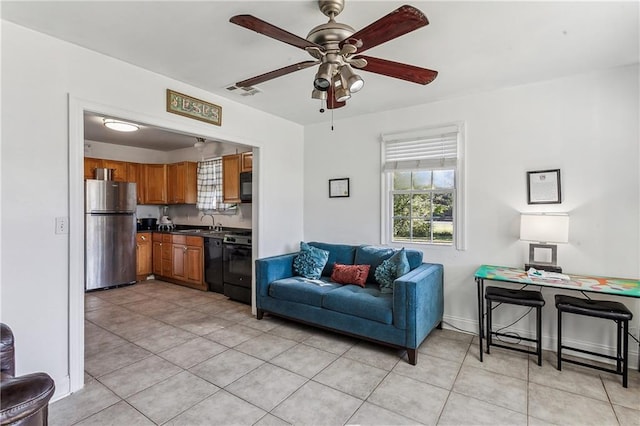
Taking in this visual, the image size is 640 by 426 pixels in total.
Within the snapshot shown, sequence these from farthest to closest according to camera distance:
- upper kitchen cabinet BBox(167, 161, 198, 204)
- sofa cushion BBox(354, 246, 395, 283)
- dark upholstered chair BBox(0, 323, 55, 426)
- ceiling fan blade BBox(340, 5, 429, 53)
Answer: upper kitchen cabinet BBox(167, 161, 198, 204), sofa cushion BBox(354, 246, 395, 283), ceiling fan blade BBox(340, 5, 429, 53), dark upholstered chair BBox(0, 323, 55, 426)

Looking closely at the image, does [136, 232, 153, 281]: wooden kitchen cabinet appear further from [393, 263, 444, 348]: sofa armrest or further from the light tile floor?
[393, 263, 444, 348]: sofa armrest

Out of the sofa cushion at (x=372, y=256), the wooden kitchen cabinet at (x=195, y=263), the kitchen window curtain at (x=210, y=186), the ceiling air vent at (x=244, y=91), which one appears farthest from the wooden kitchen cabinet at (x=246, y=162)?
the sofa cushion at (x=372, y=256)

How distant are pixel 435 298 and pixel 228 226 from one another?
3.87 m

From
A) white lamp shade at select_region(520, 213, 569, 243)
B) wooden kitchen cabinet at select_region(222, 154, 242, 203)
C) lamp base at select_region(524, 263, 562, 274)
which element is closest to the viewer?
white lamp shade at select_region(520, 213, 569, 243)

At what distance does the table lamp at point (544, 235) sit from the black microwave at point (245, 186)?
11.8 feet

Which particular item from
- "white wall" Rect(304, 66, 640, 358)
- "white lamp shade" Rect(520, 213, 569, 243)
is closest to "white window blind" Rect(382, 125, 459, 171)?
"white wall" Rect(304, 66, 640, 358)

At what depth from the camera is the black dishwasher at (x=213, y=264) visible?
4.86 metres

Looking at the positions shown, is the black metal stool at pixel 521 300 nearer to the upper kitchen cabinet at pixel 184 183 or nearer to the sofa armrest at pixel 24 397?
the sofa armrest at pixel 24 397

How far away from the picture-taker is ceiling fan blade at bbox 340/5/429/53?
1.42m

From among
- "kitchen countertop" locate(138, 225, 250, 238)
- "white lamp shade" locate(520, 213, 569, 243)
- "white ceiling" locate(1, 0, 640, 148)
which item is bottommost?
"kitchen countertop" locate(138, 225, 250, 238)

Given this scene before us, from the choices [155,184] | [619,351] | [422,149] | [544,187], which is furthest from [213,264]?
[619,351]

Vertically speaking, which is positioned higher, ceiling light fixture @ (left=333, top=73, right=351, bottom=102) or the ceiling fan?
the ceiling fan

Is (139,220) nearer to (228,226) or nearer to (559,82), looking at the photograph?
(228,226)

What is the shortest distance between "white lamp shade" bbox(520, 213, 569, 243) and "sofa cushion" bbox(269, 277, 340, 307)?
1.92m
